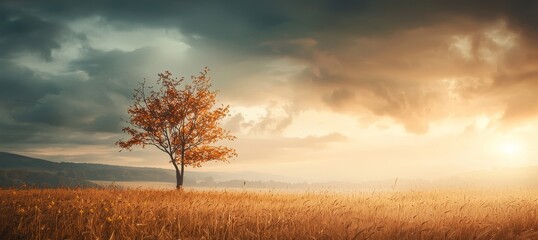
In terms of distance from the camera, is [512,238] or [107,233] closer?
[107,233]

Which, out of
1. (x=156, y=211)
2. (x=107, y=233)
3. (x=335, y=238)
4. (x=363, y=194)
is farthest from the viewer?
(x=363, y=194)

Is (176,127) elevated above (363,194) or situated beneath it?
elevated above

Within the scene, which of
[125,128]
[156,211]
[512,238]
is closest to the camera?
[512,238]

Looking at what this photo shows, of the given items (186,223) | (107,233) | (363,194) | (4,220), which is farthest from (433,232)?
(363,194)

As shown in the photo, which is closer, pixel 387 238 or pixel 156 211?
pixel 387 238

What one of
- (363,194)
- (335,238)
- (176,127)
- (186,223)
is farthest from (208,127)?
(335,238)

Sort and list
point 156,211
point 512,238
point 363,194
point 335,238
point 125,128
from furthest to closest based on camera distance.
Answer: point 125,128 → point 363,194 → point 156,211 → point 512,238 → point 335,238

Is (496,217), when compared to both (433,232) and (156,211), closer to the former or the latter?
(433,232)

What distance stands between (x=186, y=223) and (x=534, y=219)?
31.5ft

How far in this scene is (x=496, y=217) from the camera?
1182 centimetres

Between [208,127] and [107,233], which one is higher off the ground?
[208,127]

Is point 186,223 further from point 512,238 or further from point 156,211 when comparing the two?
point 512,238

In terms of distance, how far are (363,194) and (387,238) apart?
13567mm

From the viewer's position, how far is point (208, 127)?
32.4 meters
